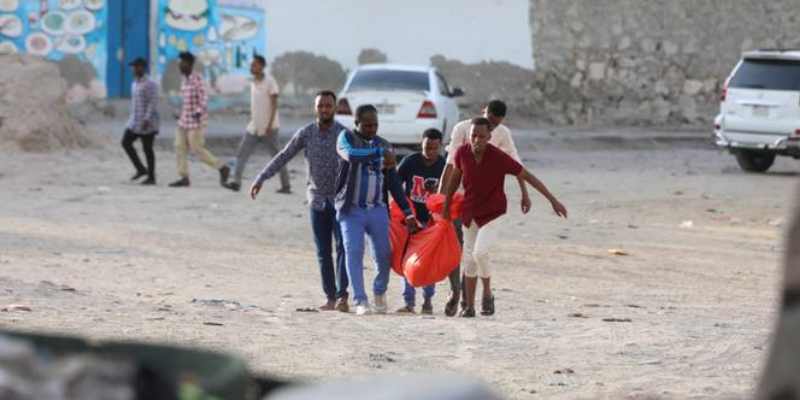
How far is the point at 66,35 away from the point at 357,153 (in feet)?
56.3

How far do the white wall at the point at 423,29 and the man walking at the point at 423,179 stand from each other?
60.4 feet

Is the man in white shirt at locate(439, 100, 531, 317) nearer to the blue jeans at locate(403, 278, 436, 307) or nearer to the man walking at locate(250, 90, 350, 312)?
the blue jeans at locate(403, 278, 436, 307)

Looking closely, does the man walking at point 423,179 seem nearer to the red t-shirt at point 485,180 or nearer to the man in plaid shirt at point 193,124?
the red t-shirt at point 485,180

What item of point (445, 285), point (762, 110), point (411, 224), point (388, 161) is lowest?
point (762, 110)

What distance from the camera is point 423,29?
3052cm

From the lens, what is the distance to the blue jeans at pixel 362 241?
10945 mm

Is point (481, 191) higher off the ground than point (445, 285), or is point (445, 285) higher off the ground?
point (481, 191)

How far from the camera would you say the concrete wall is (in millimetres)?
30406

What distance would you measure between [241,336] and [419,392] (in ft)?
21.0

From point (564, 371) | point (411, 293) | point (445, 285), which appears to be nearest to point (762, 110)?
point (445, 285)

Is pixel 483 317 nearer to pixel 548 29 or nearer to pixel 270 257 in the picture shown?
pixel 270 257

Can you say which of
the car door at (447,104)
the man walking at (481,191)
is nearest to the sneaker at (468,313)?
the man walking at (481,191)

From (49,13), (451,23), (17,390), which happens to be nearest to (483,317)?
(17,390)

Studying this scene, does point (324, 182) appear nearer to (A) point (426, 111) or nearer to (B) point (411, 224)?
→ (B) point (411, 224)
